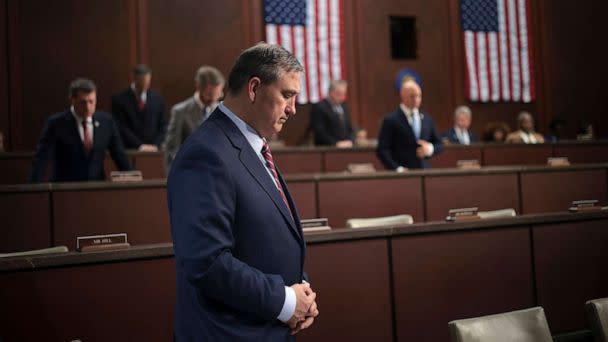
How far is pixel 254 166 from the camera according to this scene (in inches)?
61.7

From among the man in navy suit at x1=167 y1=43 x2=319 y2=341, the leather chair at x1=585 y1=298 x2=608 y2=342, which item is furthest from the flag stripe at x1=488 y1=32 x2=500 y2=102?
the man in navy suit at x1=167 y1=43 x2=319 y2=341

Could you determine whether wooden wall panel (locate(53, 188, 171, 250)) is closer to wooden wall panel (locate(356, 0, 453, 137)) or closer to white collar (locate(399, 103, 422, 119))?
white collar (locate(399, 103, 422, 119))

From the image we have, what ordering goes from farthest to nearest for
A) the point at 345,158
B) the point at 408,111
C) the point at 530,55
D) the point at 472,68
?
the point at 530,55 < the point at 472,68 < the point at 345,158 < the point at 408,111

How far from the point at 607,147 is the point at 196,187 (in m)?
6.97

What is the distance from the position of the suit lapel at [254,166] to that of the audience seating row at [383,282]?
0.78 m

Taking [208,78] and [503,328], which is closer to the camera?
[503,328]

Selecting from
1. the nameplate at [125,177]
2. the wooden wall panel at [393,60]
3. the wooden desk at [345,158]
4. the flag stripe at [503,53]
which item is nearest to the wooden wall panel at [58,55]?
the wooden desk at [345,158]

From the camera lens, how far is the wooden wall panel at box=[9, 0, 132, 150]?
24.7 feet

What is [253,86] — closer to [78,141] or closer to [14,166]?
[78,141]

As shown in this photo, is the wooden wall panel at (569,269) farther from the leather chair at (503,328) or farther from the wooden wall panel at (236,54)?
the wooden wall panel at (236,54)

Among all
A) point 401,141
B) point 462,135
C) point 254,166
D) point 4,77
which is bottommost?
point 254,166

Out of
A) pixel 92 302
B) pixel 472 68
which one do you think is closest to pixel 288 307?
pixel 92 302

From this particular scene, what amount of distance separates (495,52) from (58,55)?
245 inches

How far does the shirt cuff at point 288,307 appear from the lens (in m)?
1.49
